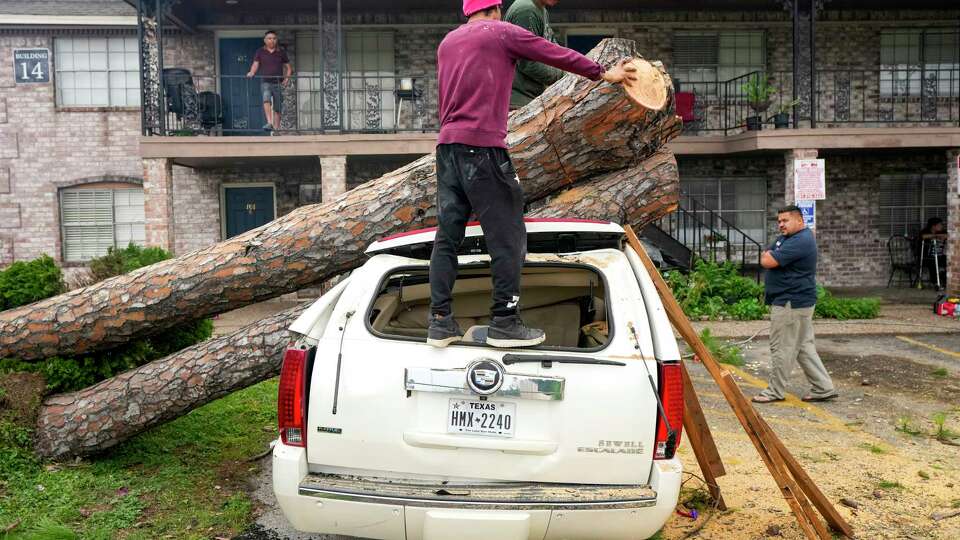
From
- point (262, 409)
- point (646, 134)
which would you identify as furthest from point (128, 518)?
point (646, 134)

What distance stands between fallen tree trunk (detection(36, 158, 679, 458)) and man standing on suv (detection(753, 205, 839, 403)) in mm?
2350

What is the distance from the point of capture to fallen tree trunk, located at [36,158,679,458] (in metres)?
4.67

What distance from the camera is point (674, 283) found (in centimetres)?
1247

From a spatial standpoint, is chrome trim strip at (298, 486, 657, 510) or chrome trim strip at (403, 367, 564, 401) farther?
chrome trim strip at (403, 367, 564, 401)

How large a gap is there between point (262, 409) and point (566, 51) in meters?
4.37

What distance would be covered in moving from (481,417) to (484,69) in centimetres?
151

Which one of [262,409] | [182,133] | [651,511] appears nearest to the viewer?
[651,511]

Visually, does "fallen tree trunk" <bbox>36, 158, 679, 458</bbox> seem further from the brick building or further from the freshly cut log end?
the brick building

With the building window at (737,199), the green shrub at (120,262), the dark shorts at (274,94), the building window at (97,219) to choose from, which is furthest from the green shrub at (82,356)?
the building window at (737,199)

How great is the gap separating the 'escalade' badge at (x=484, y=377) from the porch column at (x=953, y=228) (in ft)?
43.2

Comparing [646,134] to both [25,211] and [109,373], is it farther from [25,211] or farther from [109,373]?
[25,211]

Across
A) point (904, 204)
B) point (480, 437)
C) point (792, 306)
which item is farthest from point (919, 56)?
point (480, 437)

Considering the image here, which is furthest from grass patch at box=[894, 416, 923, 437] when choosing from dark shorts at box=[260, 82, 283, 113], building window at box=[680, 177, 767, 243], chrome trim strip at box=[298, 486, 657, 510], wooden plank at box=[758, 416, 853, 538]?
dark shorts at box=[260, 82, 283, 113]

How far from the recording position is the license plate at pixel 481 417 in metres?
3.00
